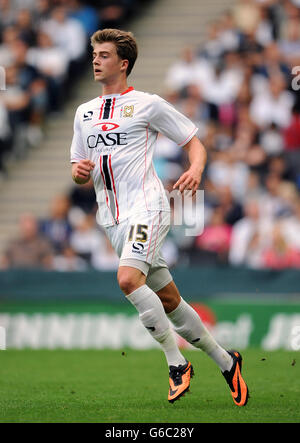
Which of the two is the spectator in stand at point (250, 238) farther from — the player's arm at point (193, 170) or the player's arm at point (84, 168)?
the player's arm at point (84, 168)

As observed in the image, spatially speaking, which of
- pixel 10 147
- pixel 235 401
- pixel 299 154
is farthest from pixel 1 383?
pixel 10 147

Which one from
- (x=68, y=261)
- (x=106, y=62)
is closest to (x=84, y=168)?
(x=106, y=62)

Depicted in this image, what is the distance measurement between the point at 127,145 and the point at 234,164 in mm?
7770

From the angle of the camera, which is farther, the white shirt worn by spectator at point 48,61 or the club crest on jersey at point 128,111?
the white shirt worn by spectator at point 48,61

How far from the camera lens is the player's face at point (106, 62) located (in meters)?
6.95

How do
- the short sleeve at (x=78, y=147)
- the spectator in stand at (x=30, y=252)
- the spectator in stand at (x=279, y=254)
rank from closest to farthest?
the short sleeve at (x=78, y=147) < the spectator in stand at (x=279, y=254) < the spectator in stand at (x=30, y=252)

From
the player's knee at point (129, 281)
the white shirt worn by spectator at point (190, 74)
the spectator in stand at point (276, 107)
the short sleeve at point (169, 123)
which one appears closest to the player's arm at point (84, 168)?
the short sleeve at point (169, 123)

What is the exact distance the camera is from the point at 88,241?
48.2ft

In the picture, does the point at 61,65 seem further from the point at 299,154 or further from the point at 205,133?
the point at 299,154

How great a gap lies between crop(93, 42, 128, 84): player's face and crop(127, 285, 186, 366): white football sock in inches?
64.1

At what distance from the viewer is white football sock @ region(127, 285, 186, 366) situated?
21.4 ft

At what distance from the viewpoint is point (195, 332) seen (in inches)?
274

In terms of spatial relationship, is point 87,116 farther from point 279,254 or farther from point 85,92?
point 85,92

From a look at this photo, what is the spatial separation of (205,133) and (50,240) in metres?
3.01
